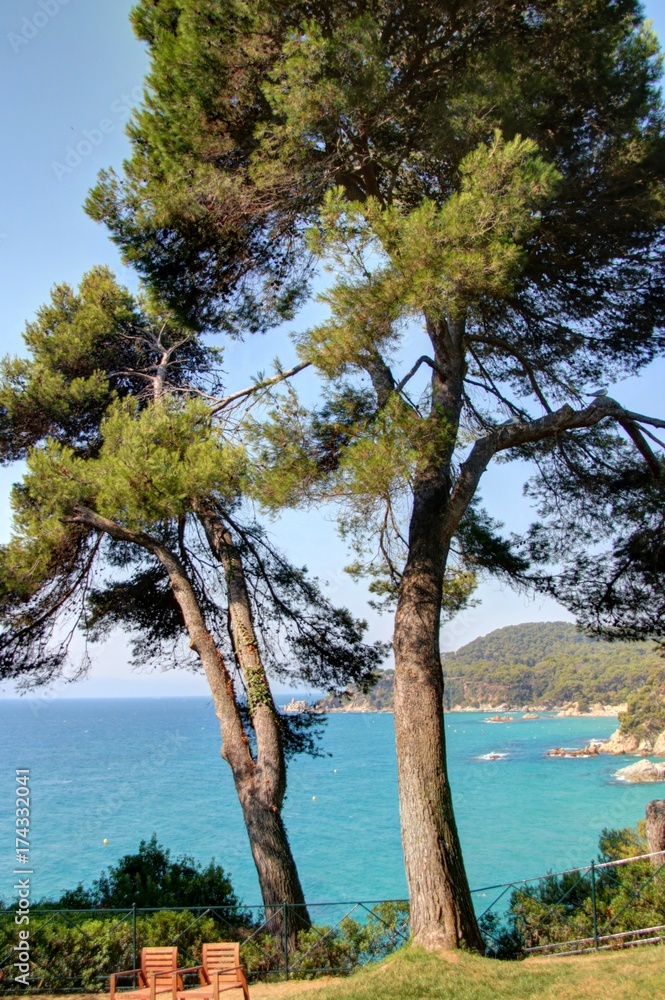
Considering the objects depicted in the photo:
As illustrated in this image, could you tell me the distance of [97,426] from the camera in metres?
8.97

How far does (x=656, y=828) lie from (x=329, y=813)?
32715 mm

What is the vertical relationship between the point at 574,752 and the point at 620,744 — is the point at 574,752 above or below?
below

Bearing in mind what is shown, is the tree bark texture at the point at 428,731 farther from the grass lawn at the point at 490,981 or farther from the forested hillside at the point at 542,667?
the forested hillside at the point at 542,667

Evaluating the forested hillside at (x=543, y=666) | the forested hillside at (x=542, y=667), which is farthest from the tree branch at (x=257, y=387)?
the forested hillside at (x=543, y=666)

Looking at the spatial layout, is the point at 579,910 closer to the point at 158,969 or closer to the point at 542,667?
the point at 158,969

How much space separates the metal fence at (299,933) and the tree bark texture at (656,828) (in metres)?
0.06

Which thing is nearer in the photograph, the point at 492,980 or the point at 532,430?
the point at 492,980

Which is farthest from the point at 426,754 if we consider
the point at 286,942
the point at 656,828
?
the point at 656,828

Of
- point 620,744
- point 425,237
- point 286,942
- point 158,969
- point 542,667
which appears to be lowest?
point 620,744

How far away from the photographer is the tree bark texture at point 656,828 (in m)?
7.20

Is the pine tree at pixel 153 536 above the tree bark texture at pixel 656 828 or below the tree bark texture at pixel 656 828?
above

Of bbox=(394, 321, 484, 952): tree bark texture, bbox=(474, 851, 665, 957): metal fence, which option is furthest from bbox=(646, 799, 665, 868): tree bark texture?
bbox=(394, 321, 484, 952): tree bark texture

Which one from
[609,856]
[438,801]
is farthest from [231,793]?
[438,801]

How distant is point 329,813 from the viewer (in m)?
37.3
